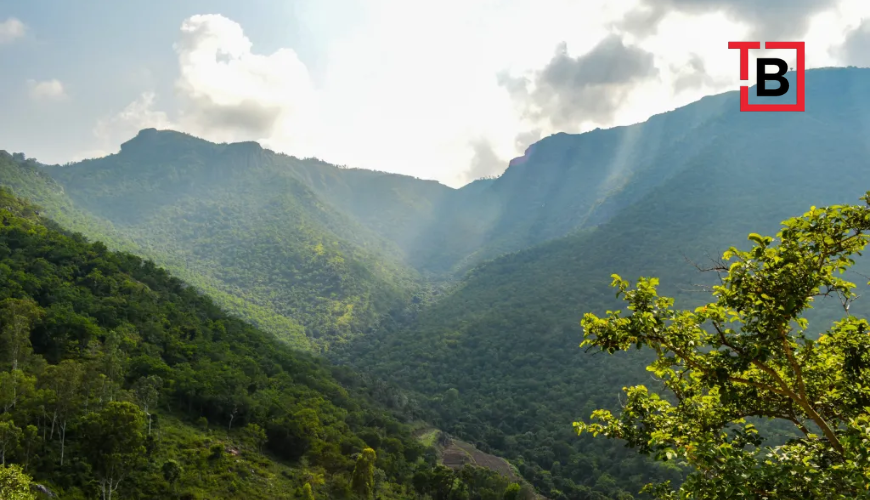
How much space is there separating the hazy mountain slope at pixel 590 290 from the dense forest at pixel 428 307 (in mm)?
504

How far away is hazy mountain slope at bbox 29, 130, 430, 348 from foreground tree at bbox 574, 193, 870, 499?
107m

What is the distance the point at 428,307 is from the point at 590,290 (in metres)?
53.9

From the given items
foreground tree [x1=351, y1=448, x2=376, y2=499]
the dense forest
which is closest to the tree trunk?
the dense forest

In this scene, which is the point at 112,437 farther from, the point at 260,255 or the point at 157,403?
the point at 260,255

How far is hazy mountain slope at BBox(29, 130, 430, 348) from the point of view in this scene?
127875mm

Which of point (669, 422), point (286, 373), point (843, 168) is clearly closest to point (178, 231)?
point (286, 373)

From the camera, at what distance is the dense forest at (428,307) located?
43834mm

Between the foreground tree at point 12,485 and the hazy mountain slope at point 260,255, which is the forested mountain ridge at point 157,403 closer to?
the foreground tree at point 12,485

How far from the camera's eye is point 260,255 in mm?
158500

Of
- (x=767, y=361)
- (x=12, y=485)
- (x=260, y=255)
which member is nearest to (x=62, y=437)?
(x=12, y=485)

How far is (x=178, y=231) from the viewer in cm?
17188

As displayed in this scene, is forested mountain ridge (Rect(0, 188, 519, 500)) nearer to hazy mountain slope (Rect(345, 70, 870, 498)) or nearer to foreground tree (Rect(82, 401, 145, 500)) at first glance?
foreground tree (Rect(82, 401, 145, 500))

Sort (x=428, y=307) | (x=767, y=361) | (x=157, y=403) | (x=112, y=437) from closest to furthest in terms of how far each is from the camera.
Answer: (x=767, y=361) < (x=112, y=437) < (x=157, y=403) < (x=428, y=307)

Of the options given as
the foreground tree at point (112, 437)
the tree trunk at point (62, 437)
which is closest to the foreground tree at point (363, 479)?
the foreground tree at point (112, 437)
